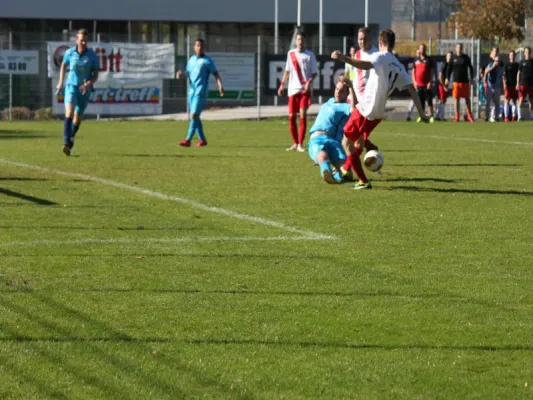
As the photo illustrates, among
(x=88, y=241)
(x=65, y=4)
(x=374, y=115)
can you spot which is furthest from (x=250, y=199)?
(x=65, y=4)

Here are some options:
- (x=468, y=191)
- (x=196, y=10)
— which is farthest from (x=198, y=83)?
(x=196, y=10)

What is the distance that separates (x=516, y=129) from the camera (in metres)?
29.3

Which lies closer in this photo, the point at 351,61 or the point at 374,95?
the point at 351,61

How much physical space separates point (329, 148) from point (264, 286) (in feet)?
24.6

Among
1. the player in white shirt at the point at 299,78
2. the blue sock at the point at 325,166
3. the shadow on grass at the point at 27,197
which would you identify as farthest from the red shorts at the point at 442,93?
the shadow on grass at the point at 27,197

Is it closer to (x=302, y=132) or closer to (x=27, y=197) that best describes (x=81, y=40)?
(x=302, y=132)

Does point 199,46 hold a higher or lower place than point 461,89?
higher

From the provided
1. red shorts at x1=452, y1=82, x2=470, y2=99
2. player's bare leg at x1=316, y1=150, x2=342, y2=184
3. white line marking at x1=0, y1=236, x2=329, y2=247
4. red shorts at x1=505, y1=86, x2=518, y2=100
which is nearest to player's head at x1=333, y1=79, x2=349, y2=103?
player's bare leg at x1=316, y1=150, x2=342, y2=184

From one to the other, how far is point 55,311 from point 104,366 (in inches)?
52.7

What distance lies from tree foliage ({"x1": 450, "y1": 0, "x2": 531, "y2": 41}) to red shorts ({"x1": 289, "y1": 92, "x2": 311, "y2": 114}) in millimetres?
41412

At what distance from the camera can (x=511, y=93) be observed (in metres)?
36.0

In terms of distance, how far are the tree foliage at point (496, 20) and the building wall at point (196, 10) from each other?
4.78 metres

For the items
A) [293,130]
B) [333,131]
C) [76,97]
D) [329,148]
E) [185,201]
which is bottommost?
[185,201]

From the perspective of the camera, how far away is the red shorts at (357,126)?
1434cm
